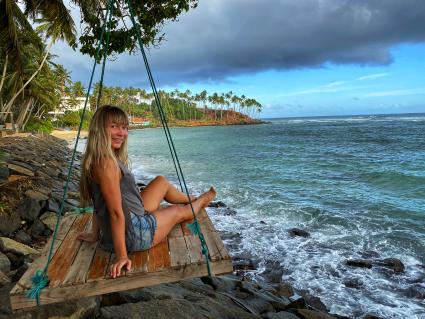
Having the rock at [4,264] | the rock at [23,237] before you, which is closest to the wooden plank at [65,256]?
the rock at [4,264]

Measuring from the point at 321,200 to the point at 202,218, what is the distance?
9744mm

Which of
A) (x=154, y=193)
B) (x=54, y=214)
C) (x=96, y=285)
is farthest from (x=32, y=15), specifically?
(x=96, y=285)

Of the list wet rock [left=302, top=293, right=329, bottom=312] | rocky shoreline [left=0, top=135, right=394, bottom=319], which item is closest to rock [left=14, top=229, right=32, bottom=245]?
rocky shoreline [left=0, top=135, right=394, bottom=319]

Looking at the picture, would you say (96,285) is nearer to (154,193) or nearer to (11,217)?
(154,193)

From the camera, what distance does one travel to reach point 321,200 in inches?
520

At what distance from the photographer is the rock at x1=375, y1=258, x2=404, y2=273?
294 inches

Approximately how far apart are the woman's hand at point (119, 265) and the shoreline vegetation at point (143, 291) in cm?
68

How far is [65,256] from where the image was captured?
347 centimetres

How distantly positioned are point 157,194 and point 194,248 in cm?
83

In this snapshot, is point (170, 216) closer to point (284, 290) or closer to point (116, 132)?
point (116, 132)

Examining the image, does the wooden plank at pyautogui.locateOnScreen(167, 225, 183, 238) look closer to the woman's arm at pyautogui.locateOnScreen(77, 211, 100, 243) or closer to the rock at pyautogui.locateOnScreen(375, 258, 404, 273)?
the woman's arm at pyautogui.locateOnScreen(77, 211, 100, 243)

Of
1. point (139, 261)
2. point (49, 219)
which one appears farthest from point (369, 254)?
point (49, 219)

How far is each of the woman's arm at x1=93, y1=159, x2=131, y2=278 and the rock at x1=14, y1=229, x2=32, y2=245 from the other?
430cm

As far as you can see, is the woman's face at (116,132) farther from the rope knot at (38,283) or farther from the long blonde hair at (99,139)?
the rope knot at (38,283)
